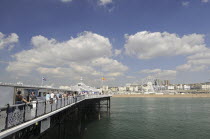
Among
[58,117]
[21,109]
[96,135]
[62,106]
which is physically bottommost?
[96,135]

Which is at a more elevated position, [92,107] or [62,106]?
[62,106]

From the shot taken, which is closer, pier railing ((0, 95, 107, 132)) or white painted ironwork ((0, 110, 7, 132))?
white painted ironwork ((0, 110, 7, 132))

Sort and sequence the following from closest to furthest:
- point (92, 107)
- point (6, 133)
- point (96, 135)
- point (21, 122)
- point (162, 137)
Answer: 1. point (6, 133)
2. point (21, 122)
3. point (162, 137)
4. point (96, 135)
5. point (92, 107)

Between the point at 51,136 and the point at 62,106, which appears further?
the point at 51,136

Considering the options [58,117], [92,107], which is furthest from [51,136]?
[92,107]

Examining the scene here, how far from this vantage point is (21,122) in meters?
9.23

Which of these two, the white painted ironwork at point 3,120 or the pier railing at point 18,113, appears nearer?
the white painted ironwork at point 3,120

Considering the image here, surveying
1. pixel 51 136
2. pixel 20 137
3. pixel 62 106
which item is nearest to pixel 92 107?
pixel 51 136

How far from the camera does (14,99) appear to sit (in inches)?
432

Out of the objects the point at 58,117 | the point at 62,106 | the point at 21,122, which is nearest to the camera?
the point at 21,122

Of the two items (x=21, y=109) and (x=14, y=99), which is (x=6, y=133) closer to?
(x=21, y=109)

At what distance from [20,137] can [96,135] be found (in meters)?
15.0

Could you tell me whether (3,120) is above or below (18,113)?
below

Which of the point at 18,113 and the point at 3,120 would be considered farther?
the point at 18,113
